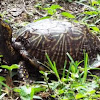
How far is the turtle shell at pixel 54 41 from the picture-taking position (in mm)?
2475

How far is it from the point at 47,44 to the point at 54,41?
0.24 feet

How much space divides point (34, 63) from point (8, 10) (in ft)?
5.83

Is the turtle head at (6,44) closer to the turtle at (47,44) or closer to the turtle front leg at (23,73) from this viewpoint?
the turtle at (47,44)

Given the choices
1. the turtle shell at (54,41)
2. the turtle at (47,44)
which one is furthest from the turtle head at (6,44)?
the turtle shell at (54,41)

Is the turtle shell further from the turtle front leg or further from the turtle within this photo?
the turtle front leg

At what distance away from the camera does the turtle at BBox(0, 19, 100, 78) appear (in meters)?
2.47

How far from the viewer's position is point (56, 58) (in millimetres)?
2502

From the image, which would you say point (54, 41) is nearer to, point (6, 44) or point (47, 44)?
point (47, 44)

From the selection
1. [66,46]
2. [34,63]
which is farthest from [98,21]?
[34,63]

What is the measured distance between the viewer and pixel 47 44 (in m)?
2.47

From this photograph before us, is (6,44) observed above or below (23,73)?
above

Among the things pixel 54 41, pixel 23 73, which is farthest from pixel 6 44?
pixel 54 41

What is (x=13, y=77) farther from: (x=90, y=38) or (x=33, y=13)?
(x=33, y=13)

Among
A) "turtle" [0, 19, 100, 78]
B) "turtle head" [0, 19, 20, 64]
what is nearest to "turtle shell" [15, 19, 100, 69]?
"turtle" [0, 19, 100, 78]
